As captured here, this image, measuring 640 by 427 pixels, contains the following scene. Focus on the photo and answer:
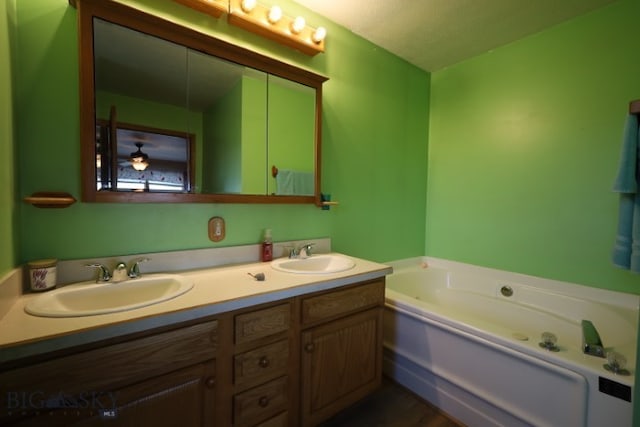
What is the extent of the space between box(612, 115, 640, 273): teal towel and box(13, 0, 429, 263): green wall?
1.33m

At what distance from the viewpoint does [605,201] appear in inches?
65.3

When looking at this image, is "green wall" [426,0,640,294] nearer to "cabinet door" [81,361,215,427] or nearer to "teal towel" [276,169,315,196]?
"teal towel" [276,169,315,196]

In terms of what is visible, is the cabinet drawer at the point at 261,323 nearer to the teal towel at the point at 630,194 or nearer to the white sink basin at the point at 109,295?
the white sink basin at the point at 109,295

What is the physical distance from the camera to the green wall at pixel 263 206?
1036 millimetres

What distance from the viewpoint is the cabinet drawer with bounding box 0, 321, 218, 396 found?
2.23 feet

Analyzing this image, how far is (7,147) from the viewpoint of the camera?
0.92 m

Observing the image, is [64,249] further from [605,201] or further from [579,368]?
[605,201]

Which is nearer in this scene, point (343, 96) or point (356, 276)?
point (356, 276)

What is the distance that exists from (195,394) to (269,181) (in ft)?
3.52

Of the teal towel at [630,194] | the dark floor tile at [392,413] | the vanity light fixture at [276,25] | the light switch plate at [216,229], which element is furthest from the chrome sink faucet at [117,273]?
the teal towel at [630,194]

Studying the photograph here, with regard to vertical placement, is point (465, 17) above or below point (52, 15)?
above

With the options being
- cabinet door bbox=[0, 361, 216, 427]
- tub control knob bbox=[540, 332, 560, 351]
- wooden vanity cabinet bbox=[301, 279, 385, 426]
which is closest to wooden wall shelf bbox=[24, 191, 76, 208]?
cabinet door bbox=[0, 361, 216, 427]

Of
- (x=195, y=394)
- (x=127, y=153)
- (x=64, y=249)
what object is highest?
(x=127, y=153)

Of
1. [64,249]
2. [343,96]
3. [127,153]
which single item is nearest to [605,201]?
[343,96]
